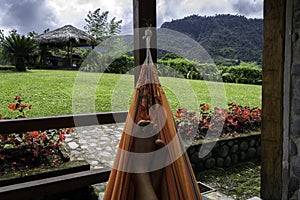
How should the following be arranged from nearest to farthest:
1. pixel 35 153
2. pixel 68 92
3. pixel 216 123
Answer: pixel 35 153
pixel 216 123
pixel 68 92

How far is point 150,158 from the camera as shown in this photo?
972 millimetres

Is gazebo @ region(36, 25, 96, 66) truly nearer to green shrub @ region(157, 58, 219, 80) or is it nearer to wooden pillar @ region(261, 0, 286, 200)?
green shrub @ region(157, 58, 219, 80)

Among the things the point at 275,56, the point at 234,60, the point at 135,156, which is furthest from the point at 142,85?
the point at 234,60

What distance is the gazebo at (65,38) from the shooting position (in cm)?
671

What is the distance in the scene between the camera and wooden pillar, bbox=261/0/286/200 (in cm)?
182

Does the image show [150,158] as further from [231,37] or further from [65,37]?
[231,37]

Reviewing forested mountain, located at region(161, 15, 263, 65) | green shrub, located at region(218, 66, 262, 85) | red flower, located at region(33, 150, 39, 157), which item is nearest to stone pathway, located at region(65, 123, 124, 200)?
red flower, located at region(33, 150, 39, 157)

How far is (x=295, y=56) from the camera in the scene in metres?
1.79

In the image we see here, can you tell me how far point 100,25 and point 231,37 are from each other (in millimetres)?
4027

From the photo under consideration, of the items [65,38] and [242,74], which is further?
[242,74]

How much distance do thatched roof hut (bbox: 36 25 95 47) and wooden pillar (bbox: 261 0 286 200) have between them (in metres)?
5.61

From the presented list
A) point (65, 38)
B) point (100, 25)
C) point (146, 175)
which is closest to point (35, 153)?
point (146, 175)

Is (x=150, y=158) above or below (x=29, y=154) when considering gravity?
above

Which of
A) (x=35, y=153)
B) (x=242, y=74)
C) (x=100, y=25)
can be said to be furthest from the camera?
(x=242, y=74)
